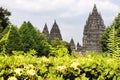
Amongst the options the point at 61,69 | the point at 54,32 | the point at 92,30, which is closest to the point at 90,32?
the point at 92,30

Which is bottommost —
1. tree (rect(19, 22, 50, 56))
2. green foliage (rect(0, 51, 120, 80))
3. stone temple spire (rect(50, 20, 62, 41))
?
green foliage (rect(0, 51, 120, 80))

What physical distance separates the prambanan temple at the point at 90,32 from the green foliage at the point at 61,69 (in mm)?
162961

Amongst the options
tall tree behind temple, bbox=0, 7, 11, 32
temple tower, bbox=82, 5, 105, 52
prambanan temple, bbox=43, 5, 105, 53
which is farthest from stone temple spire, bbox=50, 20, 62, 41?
tall tree behind temple, bbox=0, 7, 11, 32

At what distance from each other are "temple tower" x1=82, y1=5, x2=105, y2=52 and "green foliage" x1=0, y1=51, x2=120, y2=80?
6578 inches

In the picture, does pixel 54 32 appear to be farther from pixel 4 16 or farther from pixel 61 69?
pixel 61 69

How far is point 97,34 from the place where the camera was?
596 feet

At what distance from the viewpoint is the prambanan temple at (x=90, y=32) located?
17288 cm

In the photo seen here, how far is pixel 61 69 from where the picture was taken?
7.48 m

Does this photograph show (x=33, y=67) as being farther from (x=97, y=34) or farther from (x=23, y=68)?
(x=97, y=34)

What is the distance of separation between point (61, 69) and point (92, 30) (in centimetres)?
17247

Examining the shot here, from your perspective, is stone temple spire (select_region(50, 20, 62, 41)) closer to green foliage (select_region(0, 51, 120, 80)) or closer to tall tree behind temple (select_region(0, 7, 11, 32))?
tall tree behind temple (select_region(0, 7, 11, 32))

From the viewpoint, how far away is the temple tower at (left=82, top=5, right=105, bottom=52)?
17550 cm

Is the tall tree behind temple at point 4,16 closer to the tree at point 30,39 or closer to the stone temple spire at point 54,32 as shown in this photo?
the tree at point 30,39

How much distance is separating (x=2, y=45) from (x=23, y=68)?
2253 mm
